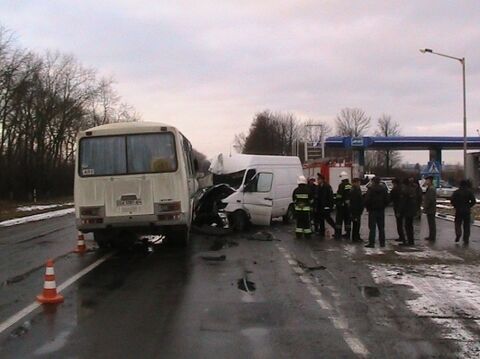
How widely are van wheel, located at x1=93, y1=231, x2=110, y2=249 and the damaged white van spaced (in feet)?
15.0

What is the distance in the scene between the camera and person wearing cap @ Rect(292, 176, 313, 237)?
15.5 m

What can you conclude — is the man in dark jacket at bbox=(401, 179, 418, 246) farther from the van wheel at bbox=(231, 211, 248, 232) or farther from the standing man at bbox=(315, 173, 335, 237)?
the van wheel at bbox=(231, 211, 248, 232)

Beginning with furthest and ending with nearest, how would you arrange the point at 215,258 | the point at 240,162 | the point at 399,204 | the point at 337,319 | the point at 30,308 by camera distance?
1. the point at 240,162
2. the point at 399,204
3. the point at 215,258
4. the point at 30,308
5. the point at 337,319

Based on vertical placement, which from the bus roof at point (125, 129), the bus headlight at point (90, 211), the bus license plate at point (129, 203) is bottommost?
the bus headlight at point (90, 211)

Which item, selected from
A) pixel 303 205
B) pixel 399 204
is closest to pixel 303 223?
pixel 303 205

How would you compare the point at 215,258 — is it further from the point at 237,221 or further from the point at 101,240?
the point at 237,221

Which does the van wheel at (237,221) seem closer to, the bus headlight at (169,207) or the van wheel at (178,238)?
the van wheel at (178,238)

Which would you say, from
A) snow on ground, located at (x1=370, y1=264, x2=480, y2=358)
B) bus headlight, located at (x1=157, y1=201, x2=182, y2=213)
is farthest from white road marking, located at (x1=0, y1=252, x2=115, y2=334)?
snow on ground, located at (x1=370, y1=264, x2=480, y2=358)

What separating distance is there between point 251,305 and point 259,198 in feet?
35.8

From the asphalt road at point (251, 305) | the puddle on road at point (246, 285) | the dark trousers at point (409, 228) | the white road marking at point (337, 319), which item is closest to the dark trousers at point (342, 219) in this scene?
the dark trousers at point (409, 228)

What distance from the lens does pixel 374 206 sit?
14312 mm

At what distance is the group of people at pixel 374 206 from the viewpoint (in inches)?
564

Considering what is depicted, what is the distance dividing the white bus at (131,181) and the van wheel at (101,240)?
71cm

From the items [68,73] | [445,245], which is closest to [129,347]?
[445,245]
